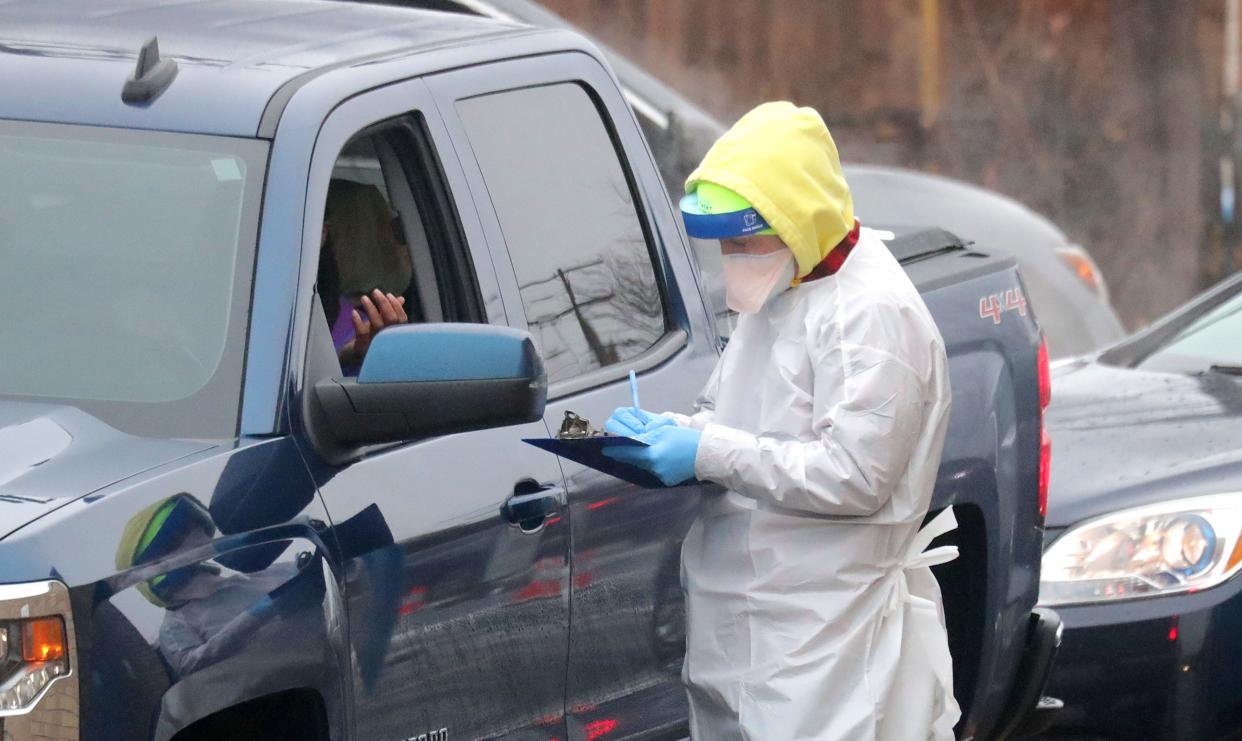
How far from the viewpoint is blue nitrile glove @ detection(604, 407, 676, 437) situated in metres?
3.67

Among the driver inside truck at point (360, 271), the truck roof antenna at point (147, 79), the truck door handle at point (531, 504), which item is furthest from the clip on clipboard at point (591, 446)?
the truck roof antenna at point (147, 79)

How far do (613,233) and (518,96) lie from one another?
38 centimetres

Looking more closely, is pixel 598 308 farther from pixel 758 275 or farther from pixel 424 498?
pixel 424 498

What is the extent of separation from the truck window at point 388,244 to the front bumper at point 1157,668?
230 centimetres

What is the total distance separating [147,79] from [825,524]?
1.36 metres

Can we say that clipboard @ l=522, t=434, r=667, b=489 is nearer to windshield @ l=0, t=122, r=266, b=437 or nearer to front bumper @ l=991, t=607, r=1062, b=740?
windshield @ l=0, t=122, r=266, b=437

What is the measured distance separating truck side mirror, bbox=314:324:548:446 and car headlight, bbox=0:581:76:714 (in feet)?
2.11

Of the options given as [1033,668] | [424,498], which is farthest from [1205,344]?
[424,498]

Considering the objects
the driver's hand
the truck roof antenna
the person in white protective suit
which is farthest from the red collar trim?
the truck roof antenna

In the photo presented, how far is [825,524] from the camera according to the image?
12.1ft

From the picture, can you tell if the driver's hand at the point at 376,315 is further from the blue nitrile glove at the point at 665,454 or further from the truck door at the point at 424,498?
the blue nitrile glove at the point at 665,454

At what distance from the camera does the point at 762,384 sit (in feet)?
12.4

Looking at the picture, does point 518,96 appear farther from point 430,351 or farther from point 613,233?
point 430,351

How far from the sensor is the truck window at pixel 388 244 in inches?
155
